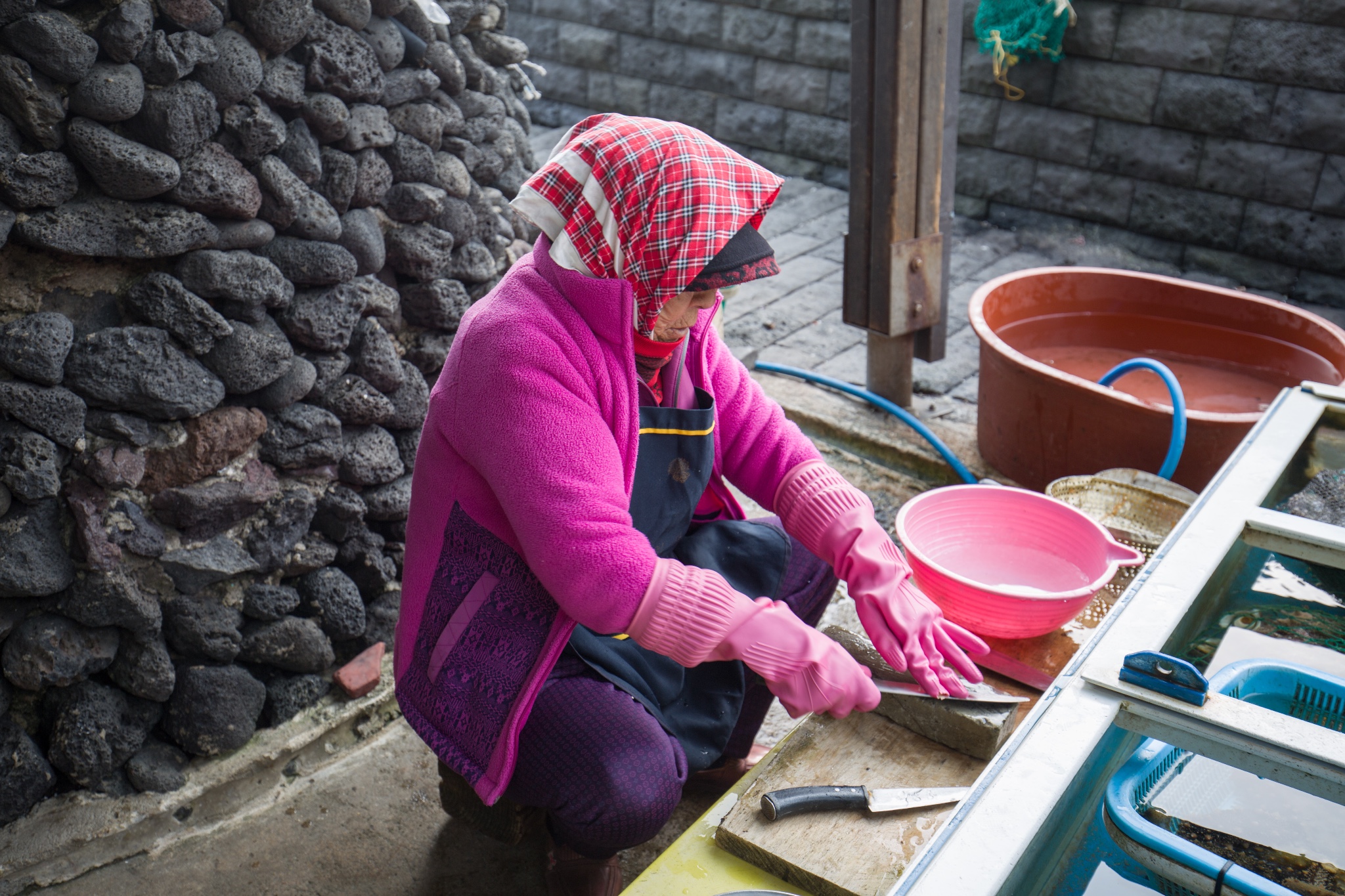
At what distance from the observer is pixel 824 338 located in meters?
4.83

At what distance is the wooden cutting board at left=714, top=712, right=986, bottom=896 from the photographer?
1714 millimetres

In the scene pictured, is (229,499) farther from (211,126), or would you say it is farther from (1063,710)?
(1063,710)

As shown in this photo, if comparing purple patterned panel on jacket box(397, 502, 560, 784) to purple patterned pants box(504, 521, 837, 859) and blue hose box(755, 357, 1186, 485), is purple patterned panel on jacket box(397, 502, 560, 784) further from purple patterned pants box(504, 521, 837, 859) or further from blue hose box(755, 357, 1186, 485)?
blue hose box(755, 357, 1186, 485)

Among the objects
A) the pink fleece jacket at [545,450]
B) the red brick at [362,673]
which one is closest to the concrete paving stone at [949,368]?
the red brick at [362,673]

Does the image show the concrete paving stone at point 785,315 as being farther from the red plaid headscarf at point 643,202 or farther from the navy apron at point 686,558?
the red plaid headscarf at point 643,202

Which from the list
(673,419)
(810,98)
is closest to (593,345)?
(673,419)

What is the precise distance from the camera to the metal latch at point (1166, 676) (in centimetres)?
134

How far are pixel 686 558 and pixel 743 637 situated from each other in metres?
0.45

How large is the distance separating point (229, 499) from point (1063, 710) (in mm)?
1990

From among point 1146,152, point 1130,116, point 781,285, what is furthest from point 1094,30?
point 781,285

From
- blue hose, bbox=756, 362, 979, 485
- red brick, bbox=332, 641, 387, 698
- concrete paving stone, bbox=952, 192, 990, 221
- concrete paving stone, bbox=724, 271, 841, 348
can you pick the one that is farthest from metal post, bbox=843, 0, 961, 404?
concrete paving stone, bbox=952, 192, 990, 221

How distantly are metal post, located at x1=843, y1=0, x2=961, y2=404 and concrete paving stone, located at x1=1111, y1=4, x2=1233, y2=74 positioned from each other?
250 centimetres

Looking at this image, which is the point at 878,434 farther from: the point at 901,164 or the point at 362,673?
the point at 362,673

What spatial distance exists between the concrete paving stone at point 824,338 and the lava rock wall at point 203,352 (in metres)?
2.09
